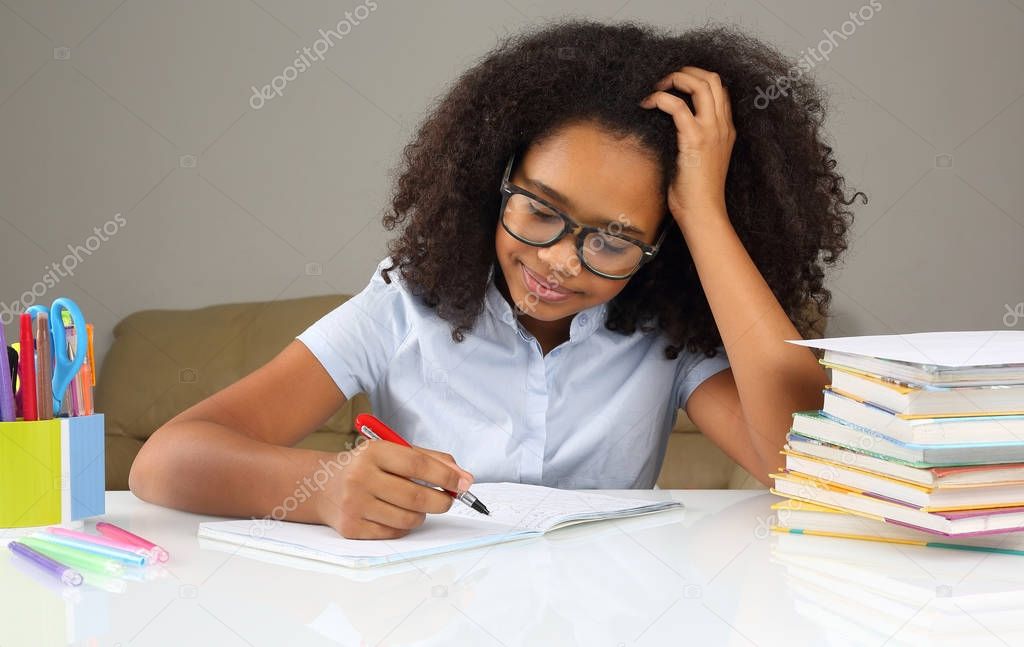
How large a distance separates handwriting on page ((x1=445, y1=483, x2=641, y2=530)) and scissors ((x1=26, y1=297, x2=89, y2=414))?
0.39m

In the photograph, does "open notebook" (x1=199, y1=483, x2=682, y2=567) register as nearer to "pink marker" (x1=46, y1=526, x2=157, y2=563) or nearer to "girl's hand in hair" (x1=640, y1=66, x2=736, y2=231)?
"pink marker" (x1=46, y1=526, x2=157, y2=563)

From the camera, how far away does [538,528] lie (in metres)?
0.91

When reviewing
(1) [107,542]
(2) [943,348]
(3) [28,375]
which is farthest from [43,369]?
(2) [943,348]

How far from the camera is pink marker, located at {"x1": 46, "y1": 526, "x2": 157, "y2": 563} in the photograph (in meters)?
0.79

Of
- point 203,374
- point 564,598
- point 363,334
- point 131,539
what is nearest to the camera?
point 564,598

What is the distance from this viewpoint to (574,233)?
1149 millimetres

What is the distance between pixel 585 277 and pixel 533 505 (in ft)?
0.99

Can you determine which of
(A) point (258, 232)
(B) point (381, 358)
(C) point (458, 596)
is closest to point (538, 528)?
(C) point (458, 596)

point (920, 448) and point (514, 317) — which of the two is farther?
point (514, 317)

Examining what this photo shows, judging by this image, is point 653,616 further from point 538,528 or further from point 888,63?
point 888,63
